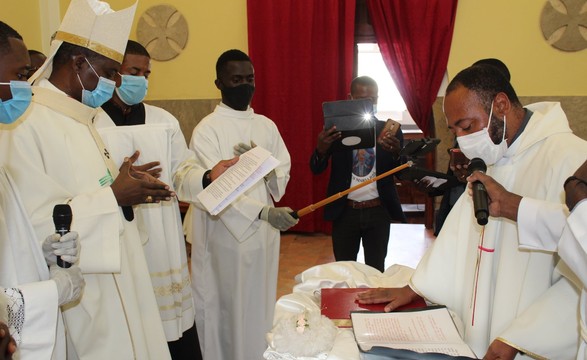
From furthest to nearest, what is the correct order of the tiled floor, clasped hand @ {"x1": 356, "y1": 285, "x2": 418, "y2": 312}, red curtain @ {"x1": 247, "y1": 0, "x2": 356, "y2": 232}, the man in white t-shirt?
1. red curtain @ {"x1": 247, "y1": 0, "x2": 356, "y2": 232}
2. the tiled floor
3. the man in white t-shirt
4. clasped hand @ {"x1": 356, "y1": 285, "x2": 418, "y2": 312}

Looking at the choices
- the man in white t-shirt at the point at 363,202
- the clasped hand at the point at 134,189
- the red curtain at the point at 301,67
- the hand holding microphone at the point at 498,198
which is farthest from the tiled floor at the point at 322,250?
the hand holding microphone at the point at 498,198

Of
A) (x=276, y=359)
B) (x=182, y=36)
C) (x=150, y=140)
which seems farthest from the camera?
(x=182, y=36)

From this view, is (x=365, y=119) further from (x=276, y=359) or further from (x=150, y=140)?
(x=276, y=359)

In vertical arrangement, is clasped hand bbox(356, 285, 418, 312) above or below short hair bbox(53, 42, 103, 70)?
below

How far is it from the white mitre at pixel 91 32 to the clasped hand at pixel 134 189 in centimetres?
53

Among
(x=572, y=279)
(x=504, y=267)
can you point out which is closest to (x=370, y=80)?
(x=504, y=267)

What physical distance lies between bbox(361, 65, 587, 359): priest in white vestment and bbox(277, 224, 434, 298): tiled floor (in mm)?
3044

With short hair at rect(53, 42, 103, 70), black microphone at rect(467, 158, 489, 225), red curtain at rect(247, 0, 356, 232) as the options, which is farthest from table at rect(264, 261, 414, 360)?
red curtain at rect(247, 0, 356, 232)

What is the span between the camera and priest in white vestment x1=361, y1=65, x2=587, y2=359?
1631 mm

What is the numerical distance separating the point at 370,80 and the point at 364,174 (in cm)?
74

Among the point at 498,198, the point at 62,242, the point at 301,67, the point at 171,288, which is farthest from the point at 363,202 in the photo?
the point at 301,67

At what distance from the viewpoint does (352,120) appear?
3.45m

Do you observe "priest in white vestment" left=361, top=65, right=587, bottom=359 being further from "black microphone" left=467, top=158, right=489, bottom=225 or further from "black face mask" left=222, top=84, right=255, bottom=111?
"black face mask" left=222, top=84, right=255, bottom=111

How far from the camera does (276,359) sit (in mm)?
1599
